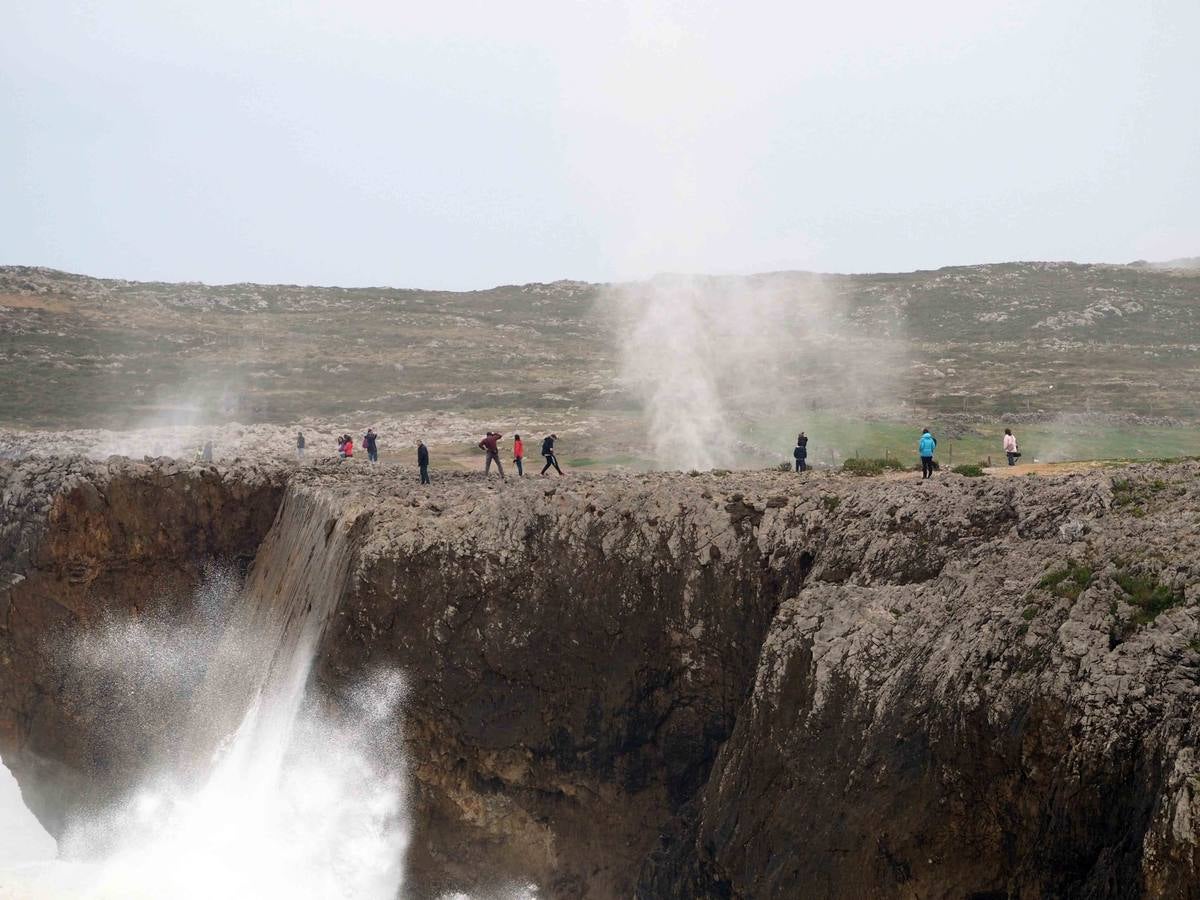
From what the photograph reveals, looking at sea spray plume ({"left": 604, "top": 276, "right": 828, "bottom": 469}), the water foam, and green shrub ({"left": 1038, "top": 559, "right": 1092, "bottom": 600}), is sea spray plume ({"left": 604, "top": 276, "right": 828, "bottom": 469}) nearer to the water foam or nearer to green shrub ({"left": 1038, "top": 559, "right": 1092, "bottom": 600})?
the water foam

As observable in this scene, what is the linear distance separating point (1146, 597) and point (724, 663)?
8016 millimetres

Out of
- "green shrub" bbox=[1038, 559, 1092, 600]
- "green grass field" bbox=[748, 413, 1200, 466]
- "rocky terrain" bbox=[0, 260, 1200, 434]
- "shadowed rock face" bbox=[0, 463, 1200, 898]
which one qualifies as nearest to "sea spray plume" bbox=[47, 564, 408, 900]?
"shadowed rock face" bbox=[0, 463, 1200, 898]

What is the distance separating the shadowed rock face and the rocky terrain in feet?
88.1

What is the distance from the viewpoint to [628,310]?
9950 cm

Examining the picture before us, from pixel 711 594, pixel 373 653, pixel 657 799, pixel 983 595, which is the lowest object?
pixel 657 799

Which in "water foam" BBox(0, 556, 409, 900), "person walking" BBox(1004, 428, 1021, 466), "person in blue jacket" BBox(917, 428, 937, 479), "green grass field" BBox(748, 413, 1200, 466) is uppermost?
"person in blue jacket" BBox(917, 428, 937, 479)

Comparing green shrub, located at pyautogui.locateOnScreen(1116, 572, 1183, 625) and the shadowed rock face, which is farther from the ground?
green shrub, located at pyautogui.locateOnScreen(1116, 572, 1183, 625)

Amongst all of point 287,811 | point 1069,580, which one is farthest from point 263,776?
point 1069,580

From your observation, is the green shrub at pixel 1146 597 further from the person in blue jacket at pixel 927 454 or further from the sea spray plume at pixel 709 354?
the sea spray plume at pixel 709 354

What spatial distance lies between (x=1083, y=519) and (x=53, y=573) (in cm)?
2240

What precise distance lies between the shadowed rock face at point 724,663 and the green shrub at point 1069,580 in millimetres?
34

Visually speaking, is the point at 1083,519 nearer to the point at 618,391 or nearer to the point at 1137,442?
the point at 1137,442

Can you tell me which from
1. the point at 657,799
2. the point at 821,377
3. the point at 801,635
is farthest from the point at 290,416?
the point at 801,635

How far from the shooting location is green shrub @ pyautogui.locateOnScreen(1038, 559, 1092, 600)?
37.9 ft
